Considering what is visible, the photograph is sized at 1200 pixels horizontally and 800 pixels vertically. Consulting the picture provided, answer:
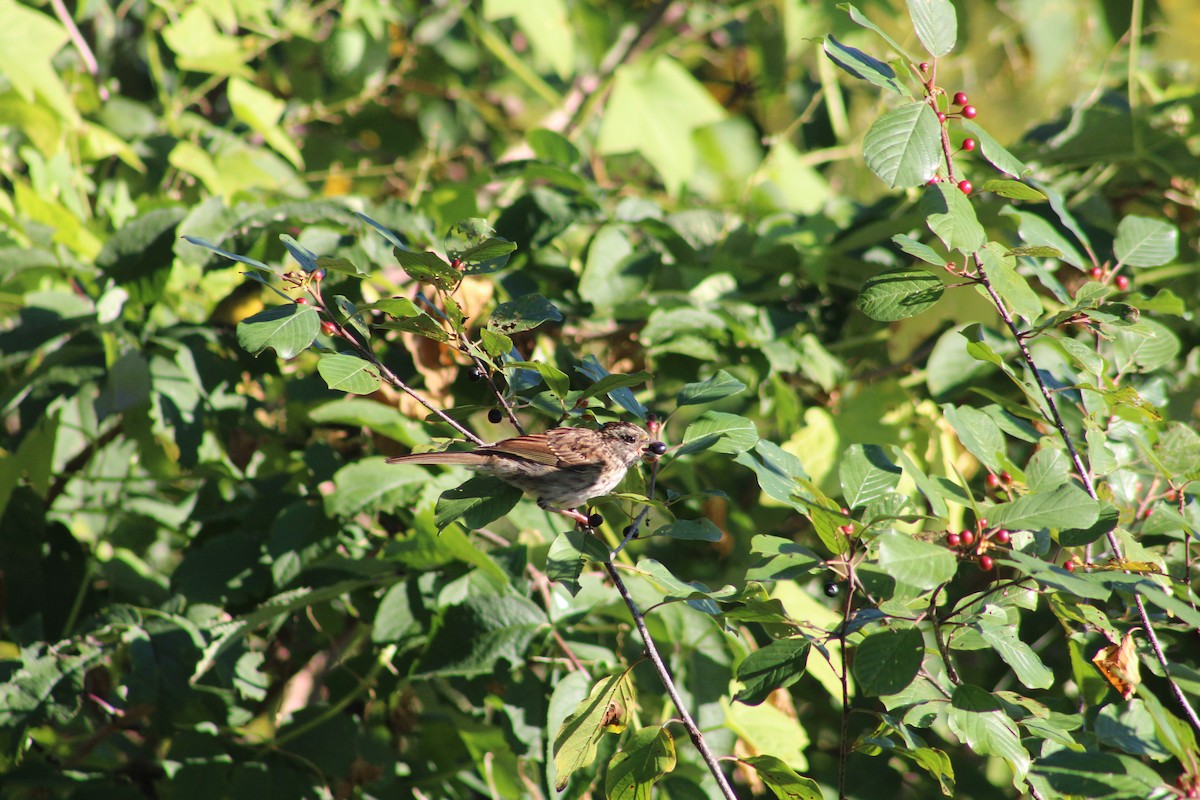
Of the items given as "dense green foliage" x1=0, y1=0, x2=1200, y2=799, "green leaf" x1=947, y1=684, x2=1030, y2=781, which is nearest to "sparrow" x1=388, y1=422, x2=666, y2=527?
"dense green foliage" x1=0, y1=0, x2=1200, y2=799

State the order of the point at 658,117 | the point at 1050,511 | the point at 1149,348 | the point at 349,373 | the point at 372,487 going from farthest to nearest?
the point at 658,117 → the point at 372,487 → the point at 1149,348 → the point at 349,373 → the point at 1050,511

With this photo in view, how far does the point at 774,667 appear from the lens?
144 centimetres

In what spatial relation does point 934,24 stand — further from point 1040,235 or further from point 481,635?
point 481,635

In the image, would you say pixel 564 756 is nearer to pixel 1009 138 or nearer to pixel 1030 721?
pixel 1030 721

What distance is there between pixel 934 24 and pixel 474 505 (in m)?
0.95

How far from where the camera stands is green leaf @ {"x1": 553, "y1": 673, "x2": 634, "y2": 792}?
1.45 meters

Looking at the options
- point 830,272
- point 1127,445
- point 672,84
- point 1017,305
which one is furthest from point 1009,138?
point 1017,305

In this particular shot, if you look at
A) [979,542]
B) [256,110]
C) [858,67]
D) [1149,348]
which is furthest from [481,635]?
[256,110]

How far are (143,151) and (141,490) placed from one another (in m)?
0.97

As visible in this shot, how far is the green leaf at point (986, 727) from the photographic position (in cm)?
130

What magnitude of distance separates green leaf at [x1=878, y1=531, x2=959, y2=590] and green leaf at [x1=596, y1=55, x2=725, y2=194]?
2261mm

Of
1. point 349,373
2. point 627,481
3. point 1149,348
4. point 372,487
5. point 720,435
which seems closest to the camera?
point 349,373

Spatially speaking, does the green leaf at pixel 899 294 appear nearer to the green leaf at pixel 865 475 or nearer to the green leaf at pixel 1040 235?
the green leaf at pixel 865 475

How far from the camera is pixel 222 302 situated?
2.45 metres
